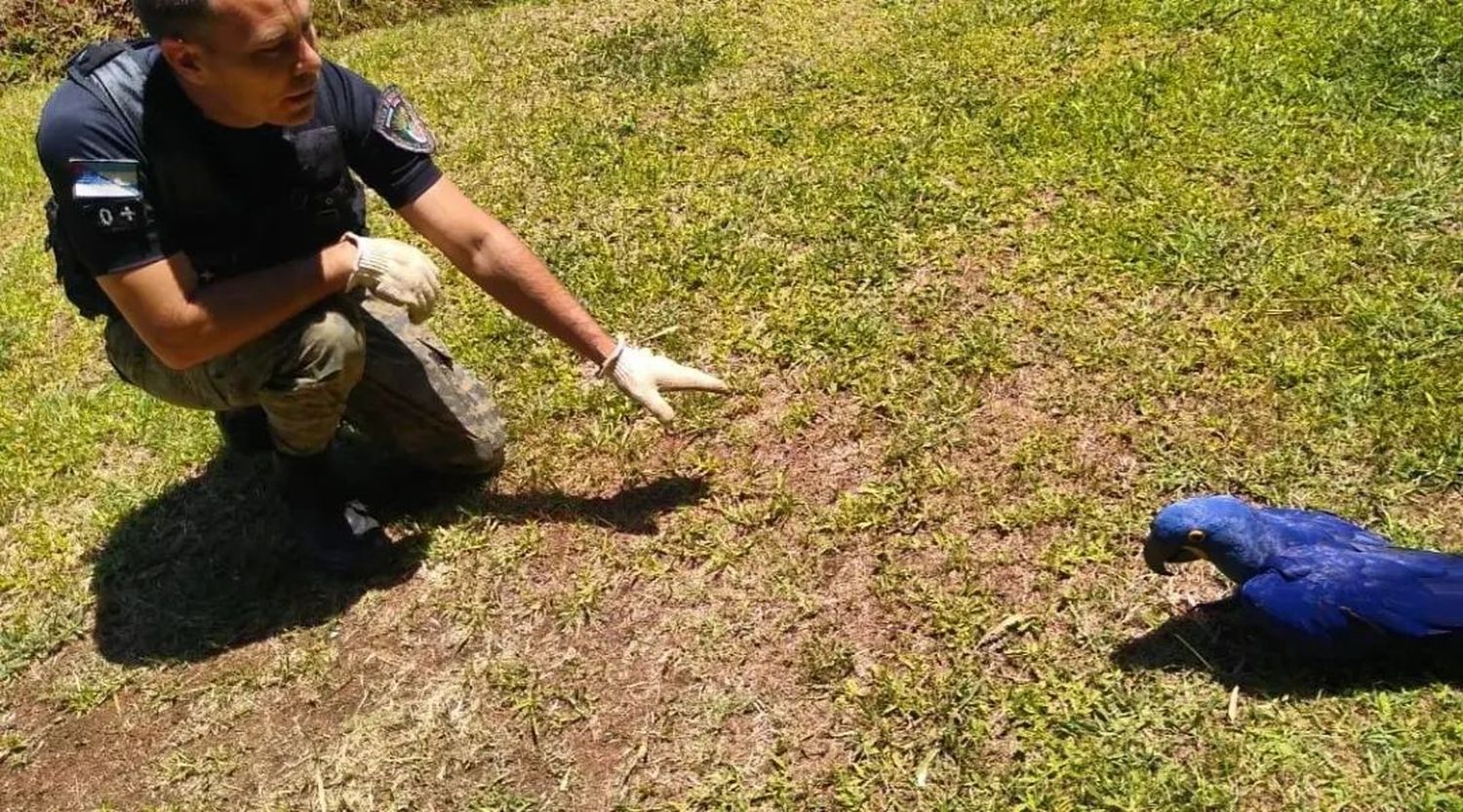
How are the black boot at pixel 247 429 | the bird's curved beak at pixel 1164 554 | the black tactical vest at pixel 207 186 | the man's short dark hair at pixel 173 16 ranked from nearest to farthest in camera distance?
1. the man's short dark hair at pixel 173 16
2. the bird's curved beak at pixel 1164 554
3. the black tactical vest at pixel 207 186
4. the black boot at pixel 247 429

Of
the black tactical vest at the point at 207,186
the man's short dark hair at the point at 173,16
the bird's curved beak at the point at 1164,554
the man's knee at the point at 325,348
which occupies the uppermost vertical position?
the man's short dark hair at the point at 173,16

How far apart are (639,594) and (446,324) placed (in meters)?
1.64

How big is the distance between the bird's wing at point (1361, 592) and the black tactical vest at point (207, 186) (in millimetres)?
2391

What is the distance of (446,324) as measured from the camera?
14.3 ft

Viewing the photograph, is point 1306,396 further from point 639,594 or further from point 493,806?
point 493,806

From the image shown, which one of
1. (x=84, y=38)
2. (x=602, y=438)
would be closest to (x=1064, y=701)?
(x=602, y=438)

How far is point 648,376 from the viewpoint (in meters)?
3.26

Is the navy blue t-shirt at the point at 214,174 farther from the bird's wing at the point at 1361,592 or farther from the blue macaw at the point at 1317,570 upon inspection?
the bird's wing at the point at 1361,592

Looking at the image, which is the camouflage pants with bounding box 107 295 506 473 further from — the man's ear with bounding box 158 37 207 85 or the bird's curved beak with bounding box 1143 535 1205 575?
the bird's curved beak with bounding box 1143 535 1205 575

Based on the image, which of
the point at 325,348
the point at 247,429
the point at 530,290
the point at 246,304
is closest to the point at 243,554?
the point at 247,429

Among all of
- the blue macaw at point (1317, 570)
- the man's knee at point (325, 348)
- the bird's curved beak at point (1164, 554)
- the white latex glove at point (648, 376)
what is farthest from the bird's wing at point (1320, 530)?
the man's knee at point (325, 348)

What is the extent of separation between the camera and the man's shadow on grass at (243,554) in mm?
3270

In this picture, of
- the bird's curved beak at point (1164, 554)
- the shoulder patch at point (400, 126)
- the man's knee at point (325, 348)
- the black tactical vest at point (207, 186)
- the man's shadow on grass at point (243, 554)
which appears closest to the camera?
the bird's curved beak at point (1164, 554)

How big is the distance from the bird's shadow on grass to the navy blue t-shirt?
2.20 metres
